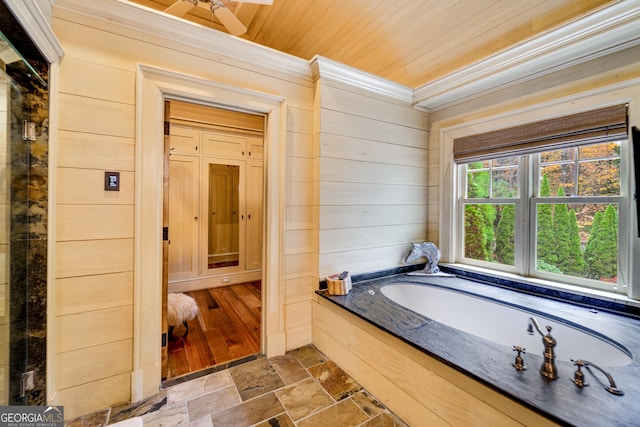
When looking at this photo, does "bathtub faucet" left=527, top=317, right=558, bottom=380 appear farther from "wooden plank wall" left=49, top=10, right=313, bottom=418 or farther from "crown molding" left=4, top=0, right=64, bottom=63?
"crown molding" left=4, top=0, right=64, bottom=63

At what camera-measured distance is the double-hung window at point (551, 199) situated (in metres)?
1.78

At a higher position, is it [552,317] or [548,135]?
[548,135]

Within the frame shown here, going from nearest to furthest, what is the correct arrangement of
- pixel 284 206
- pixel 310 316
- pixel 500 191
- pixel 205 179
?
pixel 284 206 < pixel 310 316 < pixel 500 191 < pixel 205 179

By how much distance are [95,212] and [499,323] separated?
2.78 metres

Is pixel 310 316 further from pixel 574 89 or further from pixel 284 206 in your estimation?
pixel 574 89

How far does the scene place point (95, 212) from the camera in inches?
58.9

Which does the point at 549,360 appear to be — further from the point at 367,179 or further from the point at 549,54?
the point at 549,54

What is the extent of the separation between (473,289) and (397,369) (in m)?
1.13

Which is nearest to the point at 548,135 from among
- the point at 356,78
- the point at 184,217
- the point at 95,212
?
the point at 356,78

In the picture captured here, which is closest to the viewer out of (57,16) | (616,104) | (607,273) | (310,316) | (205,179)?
(57,16)

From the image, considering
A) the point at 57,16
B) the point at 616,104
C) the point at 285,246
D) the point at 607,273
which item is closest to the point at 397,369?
the point at 285,246

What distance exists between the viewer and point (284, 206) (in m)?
2.06

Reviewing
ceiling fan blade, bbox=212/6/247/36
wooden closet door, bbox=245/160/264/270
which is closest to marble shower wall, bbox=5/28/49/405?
ceiling fan blade, bbox=212/6/247/36

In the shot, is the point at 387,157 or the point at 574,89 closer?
→ the point at 574,89
